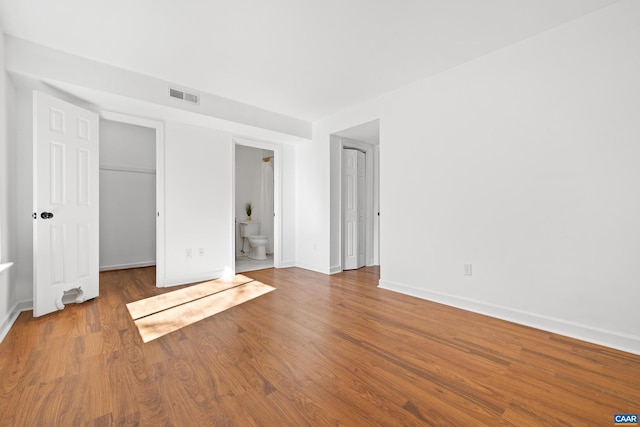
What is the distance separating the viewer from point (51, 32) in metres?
2.42

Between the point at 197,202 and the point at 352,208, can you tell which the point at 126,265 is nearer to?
the point at 197,202

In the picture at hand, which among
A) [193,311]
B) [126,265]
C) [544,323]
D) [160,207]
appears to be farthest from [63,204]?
[544,323]

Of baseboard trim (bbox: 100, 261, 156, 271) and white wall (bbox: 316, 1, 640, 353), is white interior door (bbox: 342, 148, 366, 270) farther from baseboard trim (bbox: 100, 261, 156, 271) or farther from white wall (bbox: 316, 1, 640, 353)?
baseboard trim (bbox: 100, 261, 156, 271)

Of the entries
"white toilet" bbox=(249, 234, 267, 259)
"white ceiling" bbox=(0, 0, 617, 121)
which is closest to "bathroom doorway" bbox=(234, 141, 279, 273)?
"white toilet" bbox=(249, 234, 267, 259)

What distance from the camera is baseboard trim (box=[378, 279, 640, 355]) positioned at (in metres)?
2.06

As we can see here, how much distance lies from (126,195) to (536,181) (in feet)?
19.4

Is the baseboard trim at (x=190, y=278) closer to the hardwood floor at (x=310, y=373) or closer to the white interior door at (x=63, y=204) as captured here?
the white interior door at (x=63, y=204)

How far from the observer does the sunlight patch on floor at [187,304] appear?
2467mm

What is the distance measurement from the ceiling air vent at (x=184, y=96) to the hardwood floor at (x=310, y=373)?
2.45 m

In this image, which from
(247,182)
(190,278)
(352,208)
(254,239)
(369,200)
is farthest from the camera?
(247,182)

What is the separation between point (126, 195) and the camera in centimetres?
504

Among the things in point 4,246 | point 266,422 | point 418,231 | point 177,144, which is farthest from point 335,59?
point 4,246

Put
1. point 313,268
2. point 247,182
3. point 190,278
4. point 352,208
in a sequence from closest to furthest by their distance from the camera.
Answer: point 190,278 → point 313,268 → point 352,208 → point 247,182

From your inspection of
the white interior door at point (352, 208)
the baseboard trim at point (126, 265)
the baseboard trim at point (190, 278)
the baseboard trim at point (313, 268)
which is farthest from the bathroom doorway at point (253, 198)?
the white interior door at point (352, 208)
